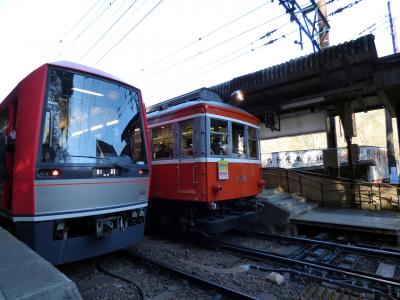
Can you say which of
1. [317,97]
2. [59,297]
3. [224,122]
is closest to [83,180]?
[59,297]

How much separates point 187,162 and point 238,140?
1.66 m

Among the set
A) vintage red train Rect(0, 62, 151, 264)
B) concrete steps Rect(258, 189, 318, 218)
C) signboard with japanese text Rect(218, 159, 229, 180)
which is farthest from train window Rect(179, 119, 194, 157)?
concrete steps Rect(258, 189, 318, 218)

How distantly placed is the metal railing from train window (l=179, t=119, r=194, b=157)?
609 centimetres

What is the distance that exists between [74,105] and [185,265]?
3.48 m

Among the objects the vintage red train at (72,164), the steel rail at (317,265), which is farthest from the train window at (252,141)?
the vintage red train at (72,164)

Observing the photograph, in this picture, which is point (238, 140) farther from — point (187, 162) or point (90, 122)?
point (90, 122)

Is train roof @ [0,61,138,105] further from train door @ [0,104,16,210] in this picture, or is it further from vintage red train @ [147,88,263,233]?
vintage red train @ [147,88,263,233]

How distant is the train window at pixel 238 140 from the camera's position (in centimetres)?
761

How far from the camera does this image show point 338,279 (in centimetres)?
491

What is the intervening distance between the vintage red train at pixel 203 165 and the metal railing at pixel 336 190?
387cm

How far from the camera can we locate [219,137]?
706 cm

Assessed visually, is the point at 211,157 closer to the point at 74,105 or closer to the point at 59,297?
the point at 74,105

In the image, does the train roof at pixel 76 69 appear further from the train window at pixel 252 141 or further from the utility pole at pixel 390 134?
the utility pole at pixel 390 134

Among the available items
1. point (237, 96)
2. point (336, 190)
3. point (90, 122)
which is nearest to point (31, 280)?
point (90, 122)
